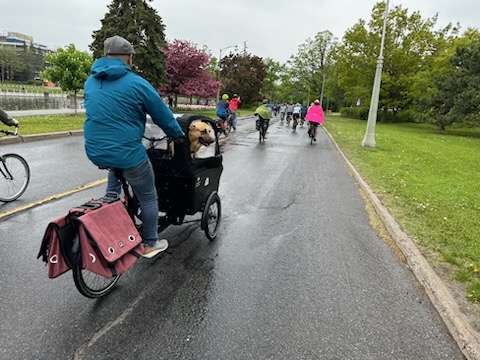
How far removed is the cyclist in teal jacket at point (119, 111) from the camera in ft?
9.29

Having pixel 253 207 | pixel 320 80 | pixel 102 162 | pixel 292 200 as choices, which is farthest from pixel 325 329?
pixel 320 80

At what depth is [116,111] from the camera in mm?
2848

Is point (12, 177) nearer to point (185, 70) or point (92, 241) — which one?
point (92, 241)

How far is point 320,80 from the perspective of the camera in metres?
68.1

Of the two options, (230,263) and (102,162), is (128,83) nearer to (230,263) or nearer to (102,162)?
(102,162)

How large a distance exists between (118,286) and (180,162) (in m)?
1.35

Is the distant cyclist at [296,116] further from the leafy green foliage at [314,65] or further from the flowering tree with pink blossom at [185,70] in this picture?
the leafy green foliage at [314,65]

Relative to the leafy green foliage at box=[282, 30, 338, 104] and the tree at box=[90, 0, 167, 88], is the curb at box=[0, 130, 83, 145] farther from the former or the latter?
the leafy green foliage at box=[282, 30, 338, 104]

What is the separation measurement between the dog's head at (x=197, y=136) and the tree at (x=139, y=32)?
25.2 meters

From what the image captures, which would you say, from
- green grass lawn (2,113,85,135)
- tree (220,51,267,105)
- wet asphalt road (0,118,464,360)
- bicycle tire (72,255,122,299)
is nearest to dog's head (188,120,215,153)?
wet asphalt road (0,118,464,360)

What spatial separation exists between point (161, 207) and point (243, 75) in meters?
54.9

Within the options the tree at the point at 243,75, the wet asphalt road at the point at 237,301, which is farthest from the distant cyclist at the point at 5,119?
the tree at the point at 243,75

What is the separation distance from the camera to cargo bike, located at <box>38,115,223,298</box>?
261 centimetres

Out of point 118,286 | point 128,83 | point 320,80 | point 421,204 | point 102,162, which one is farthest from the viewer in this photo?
point 320,80
